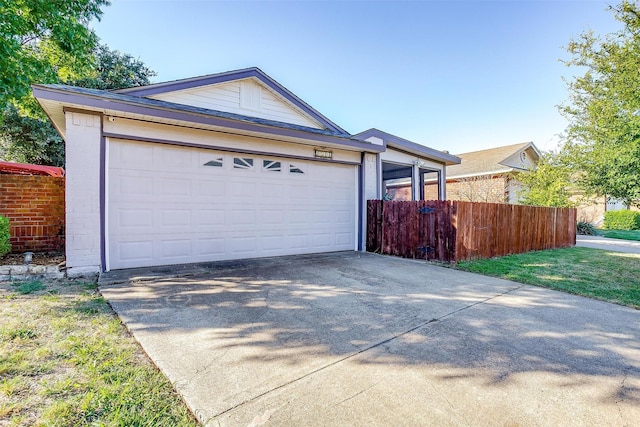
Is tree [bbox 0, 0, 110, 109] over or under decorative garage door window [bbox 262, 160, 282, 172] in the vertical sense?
over

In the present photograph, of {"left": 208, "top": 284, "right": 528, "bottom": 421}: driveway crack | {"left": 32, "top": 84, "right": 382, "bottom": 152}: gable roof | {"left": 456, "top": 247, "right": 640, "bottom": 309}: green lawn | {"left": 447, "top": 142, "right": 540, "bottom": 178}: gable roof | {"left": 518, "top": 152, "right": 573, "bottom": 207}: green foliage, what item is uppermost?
{"left": 447, "top": 142, "right": 540, "bottom": 178}: gable roof

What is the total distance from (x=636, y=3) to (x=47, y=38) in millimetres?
16598

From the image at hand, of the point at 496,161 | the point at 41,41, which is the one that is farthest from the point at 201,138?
the point at 496,161

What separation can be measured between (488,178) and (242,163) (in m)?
14.5

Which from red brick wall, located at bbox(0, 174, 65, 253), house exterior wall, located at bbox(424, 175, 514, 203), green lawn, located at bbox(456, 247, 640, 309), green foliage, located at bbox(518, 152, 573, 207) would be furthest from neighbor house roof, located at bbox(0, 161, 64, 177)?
green foliage, located at bbox(518, 152, 573, 207)

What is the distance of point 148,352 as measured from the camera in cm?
250

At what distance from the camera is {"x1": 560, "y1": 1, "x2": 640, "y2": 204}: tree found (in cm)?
854

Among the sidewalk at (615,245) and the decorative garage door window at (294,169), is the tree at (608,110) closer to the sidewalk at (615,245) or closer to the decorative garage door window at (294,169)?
the sidewalk at (615,245)

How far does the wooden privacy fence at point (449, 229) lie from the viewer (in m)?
6.79

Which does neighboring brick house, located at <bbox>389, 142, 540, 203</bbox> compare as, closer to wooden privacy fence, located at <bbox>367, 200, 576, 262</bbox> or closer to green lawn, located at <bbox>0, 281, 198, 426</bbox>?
wooden privacy fence, located at <bbox>367, 200, 576, 262</bbox>

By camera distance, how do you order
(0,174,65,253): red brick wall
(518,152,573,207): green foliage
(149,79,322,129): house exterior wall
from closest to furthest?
(0,174,65,253): red brick wall → (149,79,322,129): house exterior wall → (518,152,573,207): green foliage

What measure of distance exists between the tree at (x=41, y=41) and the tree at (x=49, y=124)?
1.56 m

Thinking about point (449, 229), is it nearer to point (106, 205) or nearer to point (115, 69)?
point (106, 205)

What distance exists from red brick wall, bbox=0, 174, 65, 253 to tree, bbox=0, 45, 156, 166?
261 inches
